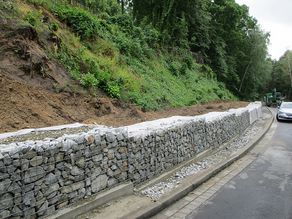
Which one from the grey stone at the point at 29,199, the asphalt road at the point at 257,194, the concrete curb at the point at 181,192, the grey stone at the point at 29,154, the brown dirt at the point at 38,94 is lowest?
the asphalt road at the point at 257,194

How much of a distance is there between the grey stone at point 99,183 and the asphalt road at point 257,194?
5.50ft

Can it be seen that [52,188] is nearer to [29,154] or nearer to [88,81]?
[29,154]

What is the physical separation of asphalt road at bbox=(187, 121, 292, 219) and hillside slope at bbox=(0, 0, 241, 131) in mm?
4509

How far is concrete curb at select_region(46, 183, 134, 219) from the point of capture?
573 cm

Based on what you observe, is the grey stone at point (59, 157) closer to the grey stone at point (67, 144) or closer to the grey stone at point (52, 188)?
the grey stone at point (67, 144)

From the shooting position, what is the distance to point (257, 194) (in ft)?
27.6

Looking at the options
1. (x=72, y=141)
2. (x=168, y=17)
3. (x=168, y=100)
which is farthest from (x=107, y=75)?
(x=168, y=17)

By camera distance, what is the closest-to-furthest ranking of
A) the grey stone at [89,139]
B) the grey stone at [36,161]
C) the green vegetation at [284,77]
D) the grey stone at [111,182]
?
the grey stone at [36,161] → the grey stone at [89,139] → the grey stone at [111,182] → the green vegetation at [284,77]

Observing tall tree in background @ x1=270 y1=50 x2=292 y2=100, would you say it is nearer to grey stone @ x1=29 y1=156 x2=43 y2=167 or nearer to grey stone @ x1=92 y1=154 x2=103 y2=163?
grey stone @ x1=92 y1=154 x2=103 y2=163

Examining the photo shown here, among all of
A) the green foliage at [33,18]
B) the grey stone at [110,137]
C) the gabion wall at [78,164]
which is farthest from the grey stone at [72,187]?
the green foliage at [33,18]

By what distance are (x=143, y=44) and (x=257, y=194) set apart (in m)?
18.7

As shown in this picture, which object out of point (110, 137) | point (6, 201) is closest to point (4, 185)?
point (6, 201)

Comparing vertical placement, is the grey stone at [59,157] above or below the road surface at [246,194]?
above

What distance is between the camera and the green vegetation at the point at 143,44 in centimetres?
1602
